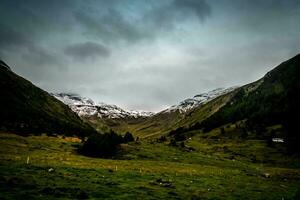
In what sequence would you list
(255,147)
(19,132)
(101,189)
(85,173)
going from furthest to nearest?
(255,147)
(19,132)
(85,173)
(101,189)

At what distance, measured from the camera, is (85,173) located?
46406 millimetres

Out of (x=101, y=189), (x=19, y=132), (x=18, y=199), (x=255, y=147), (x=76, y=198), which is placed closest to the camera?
(x=18, y=199)

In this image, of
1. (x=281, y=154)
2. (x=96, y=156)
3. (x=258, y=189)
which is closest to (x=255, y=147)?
(x=281, y=154)

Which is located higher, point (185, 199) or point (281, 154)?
point (281, 154)

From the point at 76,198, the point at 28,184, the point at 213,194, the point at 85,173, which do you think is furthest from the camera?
the point at 85,173

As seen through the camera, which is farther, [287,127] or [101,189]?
[287,127]

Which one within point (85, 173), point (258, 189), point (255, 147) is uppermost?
point (255, 147)

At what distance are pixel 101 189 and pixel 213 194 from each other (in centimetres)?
1313

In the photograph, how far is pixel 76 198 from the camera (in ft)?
93.8

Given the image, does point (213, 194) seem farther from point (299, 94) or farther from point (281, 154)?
point (299, 94)

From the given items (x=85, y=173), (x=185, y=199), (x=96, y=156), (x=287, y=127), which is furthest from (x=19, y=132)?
(x=185, y=199)

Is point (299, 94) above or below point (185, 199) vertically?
above

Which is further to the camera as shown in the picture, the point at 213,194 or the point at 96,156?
→ the point at 96,156

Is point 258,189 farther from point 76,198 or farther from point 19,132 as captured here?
point 19,132
